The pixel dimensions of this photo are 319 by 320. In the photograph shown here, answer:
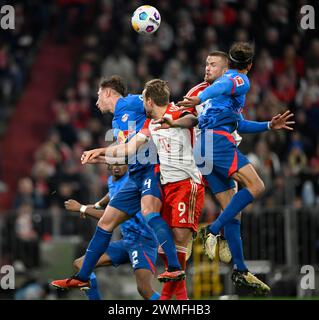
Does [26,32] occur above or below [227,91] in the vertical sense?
above

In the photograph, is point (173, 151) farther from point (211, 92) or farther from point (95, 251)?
point (95, 251)

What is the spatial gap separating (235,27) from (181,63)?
5.76 feet

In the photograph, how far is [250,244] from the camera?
16297 millimetres

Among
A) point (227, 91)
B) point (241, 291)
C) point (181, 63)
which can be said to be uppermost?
point (181, 63)

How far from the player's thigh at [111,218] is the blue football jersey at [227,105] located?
1.25 m

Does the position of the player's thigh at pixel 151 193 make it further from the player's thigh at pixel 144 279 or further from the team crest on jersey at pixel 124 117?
the player's thigh at pixel 144 279

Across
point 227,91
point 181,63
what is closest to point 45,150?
point 181,63

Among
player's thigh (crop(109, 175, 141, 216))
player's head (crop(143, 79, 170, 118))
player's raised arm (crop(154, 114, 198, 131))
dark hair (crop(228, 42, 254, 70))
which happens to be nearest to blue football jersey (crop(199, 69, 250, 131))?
dark hair (crop(228, 42, 254, 70))

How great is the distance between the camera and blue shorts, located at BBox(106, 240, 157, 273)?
11.4 meters

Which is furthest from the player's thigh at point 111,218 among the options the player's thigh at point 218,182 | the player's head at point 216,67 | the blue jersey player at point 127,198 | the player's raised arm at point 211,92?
the player's head at point 216,67

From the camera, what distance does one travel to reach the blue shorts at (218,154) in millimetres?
10781

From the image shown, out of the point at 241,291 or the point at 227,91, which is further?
the point at 241,291
